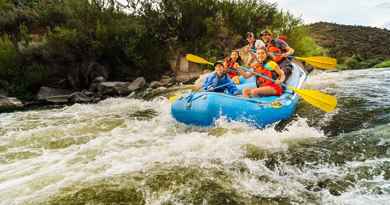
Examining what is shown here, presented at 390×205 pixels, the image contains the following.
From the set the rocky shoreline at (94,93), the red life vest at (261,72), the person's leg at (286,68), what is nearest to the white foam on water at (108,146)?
the red life vest at (261,72)

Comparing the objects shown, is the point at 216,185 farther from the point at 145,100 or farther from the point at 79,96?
the point at 79,96

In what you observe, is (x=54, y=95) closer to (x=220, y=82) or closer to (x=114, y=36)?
(x=114, y=36)

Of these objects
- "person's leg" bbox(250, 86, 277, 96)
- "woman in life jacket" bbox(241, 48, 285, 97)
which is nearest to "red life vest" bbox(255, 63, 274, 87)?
"woman in life jacket" bbox(241, 48, 285, 97)

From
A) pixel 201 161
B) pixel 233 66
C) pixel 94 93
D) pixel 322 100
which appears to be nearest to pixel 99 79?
pixel 94 93

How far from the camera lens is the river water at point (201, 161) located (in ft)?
12.0

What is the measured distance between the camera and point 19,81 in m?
11.3

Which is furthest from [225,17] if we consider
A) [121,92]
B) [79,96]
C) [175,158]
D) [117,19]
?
[175,158]

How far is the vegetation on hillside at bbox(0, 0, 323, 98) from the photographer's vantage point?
11.7m

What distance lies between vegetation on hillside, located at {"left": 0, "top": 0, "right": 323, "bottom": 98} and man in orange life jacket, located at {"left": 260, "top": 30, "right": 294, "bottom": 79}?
448 cm

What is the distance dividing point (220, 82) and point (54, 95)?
5936 mm

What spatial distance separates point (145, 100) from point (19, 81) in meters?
4.10

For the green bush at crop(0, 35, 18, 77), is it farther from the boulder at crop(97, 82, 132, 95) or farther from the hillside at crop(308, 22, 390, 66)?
the hillside at crop(308, 22, 390, 66)

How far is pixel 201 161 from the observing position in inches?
177

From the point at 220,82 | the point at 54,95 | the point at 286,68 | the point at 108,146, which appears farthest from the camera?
the point at 54,95
